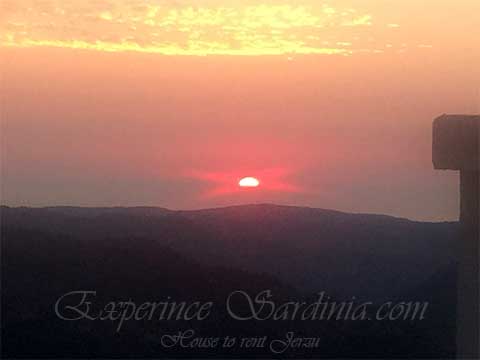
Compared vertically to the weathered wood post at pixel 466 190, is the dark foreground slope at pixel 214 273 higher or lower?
lower

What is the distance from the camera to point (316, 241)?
5.25 metres

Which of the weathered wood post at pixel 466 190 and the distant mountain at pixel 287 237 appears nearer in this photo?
the weathered wood post at pixel 466 190

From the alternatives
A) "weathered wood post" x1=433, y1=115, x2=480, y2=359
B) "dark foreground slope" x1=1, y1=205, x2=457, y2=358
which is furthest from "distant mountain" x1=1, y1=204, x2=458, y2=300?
"weathered wood post" x1=433, y1=115, x2=480, y2=359

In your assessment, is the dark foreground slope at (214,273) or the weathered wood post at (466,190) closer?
the weathered wood post at (466,190)

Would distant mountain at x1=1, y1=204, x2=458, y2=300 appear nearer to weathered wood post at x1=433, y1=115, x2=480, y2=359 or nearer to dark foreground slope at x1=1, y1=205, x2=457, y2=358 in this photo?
dark foreground slope at x1=1, y1=205, x2=457, y2=358

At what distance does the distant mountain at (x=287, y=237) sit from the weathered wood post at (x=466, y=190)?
6.17 ft

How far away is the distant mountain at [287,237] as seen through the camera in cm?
504

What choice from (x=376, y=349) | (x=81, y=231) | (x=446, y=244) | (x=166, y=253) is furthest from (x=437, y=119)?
(x=81, y=231)

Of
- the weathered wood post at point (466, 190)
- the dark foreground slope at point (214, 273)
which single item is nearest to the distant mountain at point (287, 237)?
the dark foreground slope at point (214, 273)

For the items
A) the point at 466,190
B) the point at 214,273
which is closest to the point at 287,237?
the point at 214,273

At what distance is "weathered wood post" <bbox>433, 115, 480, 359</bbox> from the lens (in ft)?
9.70

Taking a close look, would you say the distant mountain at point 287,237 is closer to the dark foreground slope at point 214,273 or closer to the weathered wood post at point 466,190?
the dark foreground slope at point 214,273

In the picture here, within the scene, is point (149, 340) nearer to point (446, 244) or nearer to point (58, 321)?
point (58, 321)

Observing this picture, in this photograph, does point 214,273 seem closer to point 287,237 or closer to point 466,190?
point 287,237
